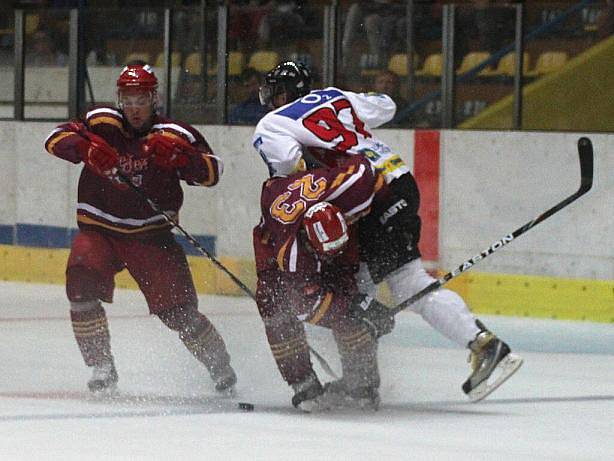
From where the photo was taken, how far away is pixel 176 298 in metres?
5.35

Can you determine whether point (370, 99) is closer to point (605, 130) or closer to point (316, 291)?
point (316, 291)

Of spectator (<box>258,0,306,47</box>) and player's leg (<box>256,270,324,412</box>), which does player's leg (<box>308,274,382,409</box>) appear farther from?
spectator (<box>258,0,306,47</box>)

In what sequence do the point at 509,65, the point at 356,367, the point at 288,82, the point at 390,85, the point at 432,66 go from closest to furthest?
the point at 356,367 < the point at 288,82 < the point at 509,65 < the point at 432,66 < the point at 390,85

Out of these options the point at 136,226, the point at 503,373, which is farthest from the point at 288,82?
the point at 503,373

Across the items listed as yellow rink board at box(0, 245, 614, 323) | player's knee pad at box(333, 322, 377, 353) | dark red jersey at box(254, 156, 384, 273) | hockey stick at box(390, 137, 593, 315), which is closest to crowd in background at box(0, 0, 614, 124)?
yellow rink board at box(0, 245, 614, 323)

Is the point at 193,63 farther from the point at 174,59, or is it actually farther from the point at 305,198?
the point at 305,198

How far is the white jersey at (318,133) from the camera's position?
4.84 m

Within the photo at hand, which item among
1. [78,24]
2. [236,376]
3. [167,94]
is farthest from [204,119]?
[236,376]

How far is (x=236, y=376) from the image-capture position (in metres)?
5.50

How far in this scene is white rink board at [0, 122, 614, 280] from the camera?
759 centimetres

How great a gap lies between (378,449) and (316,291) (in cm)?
76

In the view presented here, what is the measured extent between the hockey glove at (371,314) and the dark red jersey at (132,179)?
0.72 m

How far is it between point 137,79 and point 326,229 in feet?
3.03

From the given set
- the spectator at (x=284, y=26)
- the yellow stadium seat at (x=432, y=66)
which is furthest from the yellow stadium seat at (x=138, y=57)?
the yellow stadium seat at (x=432, y=66)
